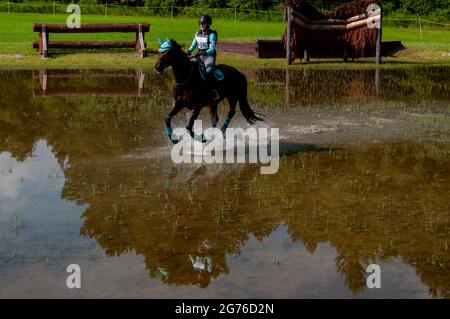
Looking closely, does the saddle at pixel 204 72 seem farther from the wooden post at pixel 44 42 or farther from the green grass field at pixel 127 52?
the wooden post at pixel 44 42

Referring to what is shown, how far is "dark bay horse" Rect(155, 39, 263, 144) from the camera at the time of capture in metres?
12.9

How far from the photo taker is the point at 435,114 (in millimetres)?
18812

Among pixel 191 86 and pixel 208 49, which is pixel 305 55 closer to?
pixel 208 49

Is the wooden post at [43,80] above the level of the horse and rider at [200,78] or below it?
below

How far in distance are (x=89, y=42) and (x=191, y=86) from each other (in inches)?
765

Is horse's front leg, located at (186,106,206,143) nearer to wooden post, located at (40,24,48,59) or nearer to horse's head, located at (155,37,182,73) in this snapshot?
horse's head, located at (155,37,182,73)

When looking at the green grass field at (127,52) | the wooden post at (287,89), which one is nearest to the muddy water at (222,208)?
the wooden post at (287,89)

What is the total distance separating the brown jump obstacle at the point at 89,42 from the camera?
30.6 m

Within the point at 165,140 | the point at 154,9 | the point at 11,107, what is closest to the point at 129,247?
the point at 165,140

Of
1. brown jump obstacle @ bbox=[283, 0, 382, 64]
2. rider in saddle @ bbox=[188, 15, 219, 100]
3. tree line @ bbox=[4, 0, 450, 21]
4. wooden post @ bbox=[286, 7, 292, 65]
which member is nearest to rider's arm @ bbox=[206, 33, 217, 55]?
rider in saddle @ bbox=[188, 15, 219, 100]

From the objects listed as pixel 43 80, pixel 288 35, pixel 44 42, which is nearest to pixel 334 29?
pixel 288 35

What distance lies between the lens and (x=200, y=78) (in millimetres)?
13867

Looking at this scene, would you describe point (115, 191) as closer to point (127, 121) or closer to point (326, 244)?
point (326, 244)

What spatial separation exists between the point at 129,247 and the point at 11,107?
11.4m
